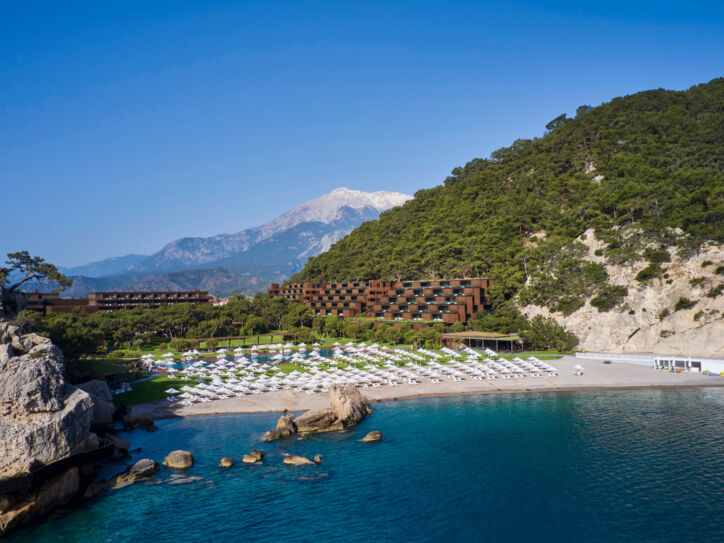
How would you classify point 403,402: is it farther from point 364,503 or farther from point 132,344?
point 132,344

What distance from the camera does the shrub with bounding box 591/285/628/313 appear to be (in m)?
70.6

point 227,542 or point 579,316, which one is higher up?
point 579,316

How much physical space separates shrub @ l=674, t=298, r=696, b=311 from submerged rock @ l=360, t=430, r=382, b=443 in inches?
2131

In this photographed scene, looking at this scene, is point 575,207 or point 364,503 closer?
point 364,503

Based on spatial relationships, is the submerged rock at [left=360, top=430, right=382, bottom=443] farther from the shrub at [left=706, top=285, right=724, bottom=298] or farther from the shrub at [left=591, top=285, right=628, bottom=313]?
the shrub at [left=706, top=285, right=724, bottom=298]

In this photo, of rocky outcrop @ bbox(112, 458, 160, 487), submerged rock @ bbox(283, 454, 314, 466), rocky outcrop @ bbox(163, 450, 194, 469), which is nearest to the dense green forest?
submerged rock @ bbox(283, 454, 314, 466)

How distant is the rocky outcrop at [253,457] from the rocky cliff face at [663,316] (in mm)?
57017

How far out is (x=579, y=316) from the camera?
72.7 m

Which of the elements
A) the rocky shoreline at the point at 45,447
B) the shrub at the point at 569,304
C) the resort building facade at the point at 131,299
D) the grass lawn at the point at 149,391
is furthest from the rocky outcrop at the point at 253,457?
the resort building facade at the point at 131,299

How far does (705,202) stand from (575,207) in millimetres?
22011

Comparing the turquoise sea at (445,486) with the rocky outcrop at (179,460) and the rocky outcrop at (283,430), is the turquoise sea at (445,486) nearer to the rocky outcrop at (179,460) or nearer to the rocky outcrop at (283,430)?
the rocky outcrop at (179,460)

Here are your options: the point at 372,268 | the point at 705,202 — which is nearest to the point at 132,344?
the point at 372,268

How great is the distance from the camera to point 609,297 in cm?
7069

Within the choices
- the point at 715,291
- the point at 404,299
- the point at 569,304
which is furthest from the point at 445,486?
the point at 404,299
